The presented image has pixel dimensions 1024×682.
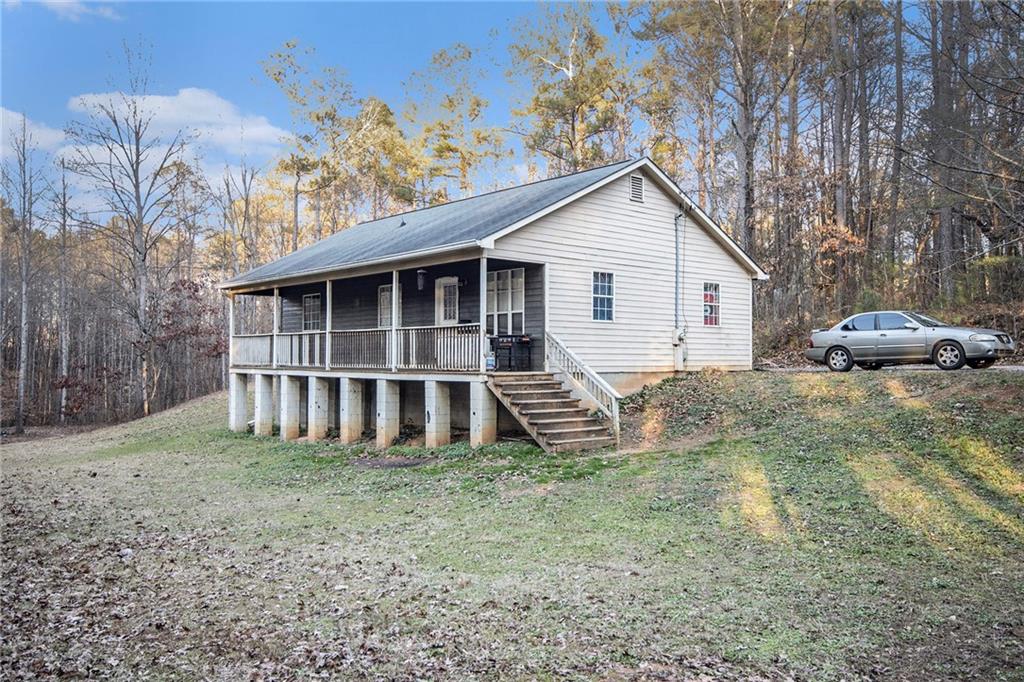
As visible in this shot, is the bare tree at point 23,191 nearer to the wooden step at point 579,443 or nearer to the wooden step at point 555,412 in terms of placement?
the wooden step at point 555,412

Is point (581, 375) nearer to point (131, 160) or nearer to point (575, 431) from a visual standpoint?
point (575, 431)

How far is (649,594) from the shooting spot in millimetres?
6414

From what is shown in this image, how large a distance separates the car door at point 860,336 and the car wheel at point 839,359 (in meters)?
0.16

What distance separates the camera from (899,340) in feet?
54.4

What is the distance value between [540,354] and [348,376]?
522 cm

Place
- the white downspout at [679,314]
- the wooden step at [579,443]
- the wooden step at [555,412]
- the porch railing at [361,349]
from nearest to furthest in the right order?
the wooden step at [579,443] → the wooden step at [555,412] → the porch railing at [361,349] → the white downspout at [679,314]

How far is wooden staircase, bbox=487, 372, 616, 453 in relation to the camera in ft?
45.6

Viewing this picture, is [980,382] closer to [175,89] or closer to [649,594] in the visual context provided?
[649,594]

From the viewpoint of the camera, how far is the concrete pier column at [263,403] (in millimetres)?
22328

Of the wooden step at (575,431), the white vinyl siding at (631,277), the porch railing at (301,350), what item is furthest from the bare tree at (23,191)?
the wooden step at (575,431)

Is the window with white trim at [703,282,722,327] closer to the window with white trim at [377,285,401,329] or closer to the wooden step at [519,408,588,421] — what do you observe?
the wooden step at [519,408,588,421]

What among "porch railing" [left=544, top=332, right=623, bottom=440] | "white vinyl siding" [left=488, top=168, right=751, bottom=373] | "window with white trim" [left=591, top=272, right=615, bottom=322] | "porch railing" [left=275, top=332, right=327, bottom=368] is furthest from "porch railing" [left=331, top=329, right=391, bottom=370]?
"window with white trim" [left=591, top=272, right=615, bottom=322]

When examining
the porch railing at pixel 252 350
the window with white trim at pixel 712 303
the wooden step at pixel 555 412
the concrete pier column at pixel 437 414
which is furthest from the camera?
the porch railing at pixel 252 350

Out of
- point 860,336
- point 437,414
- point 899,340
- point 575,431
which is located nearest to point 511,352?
point 437,414
